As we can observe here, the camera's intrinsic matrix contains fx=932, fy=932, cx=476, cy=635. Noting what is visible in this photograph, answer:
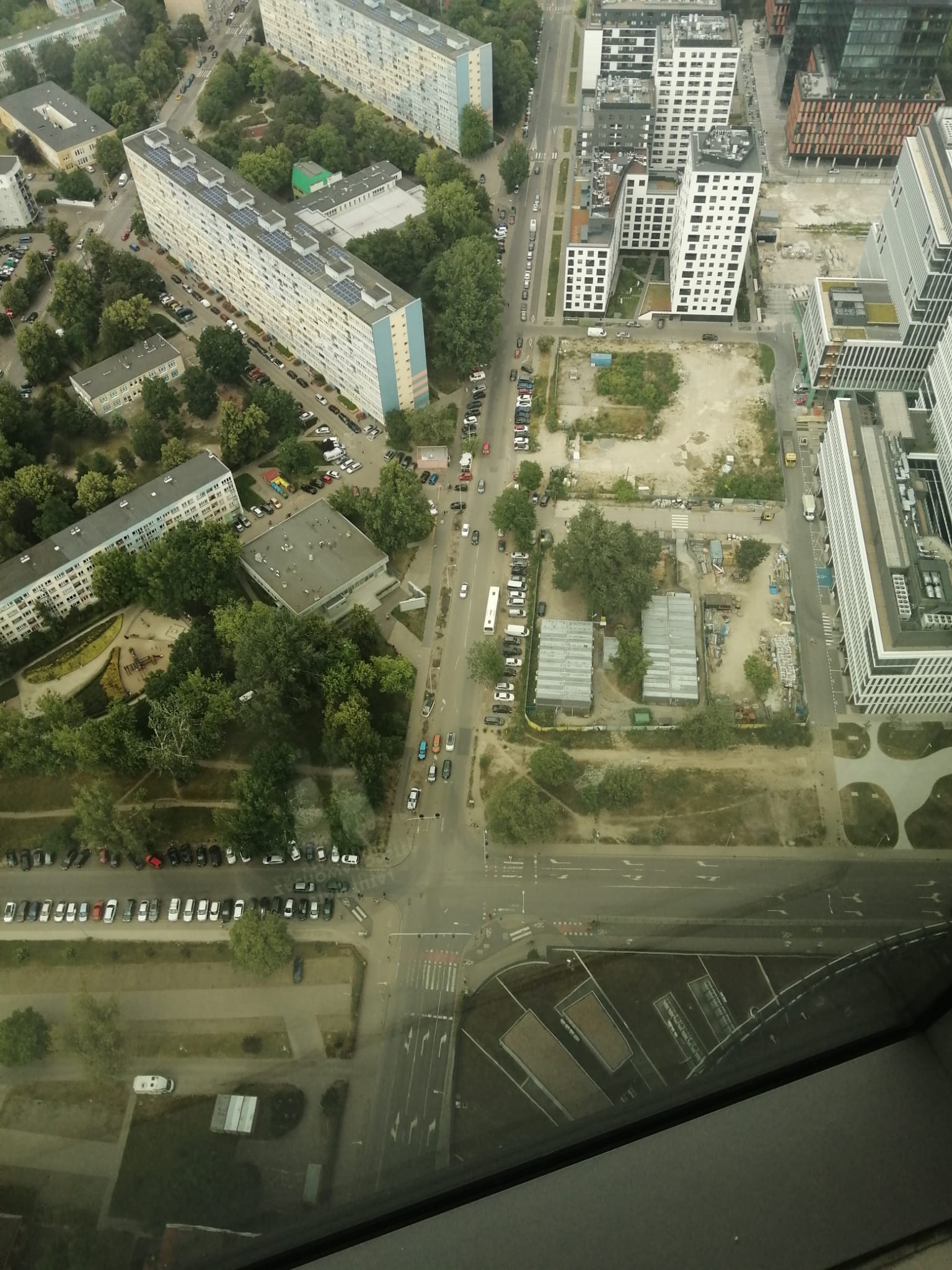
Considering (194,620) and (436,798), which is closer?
(436,798)

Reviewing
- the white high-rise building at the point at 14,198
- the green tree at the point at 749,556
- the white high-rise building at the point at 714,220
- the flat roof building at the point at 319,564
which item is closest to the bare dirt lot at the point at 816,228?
the white high-rise building at the point at 714,220

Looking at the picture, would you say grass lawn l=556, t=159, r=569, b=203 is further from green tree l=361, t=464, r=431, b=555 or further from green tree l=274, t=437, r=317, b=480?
green tree l=361, t=464, r=431, b=555

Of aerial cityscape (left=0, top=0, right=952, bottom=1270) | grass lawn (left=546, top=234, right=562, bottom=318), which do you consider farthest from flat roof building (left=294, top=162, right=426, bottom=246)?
grass lawn (left=546, top=234, right=562, bottom=318)

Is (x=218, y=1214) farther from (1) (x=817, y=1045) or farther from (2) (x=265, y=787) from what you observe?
(2) (x=265, y=787)

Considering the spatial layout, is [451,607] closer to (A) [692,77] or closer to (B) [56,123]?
(A) [692,77]

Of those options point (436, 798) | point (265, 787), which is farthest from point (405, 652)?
point (265, 787)

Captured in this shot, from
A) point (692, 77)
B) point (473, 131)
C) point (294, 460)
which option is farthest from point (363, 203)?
point (294, 460)
